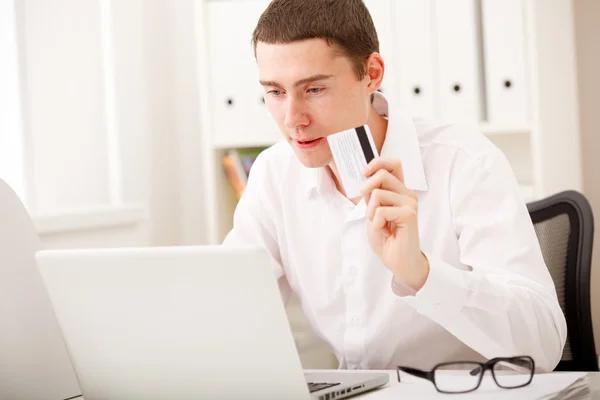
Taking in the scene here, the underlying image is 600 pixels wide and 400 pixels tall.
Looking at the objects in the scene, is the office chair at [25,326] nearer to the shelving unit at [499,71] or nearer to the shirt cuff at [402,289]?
the shirt cuff at [402,289]

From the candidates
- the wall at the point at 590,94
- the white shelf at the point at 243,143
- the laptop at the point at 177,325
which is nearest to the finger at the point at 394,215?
the laptop at the point at 177,325

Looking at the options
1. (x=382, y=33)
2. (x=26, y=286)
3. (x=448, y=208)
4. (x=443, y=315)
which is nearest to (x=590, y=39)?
(x=382, y=33)

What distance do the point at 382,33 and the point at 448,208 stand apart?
4.64 ft

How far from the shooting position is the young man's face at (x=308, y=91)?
142 centimetres

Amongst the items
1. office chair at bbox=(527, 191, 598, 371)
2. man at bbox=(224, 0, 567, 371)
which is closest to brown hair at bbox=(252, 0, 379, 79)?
man at bbox=(224, 0, 567, 371)

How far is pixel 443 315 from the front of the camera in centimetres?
122

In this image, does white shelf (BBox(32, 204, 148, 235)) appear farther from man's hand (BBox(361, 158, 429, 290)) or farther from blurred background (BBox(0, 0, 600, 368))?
man's hand (BBox(361, 158, 429, 290))

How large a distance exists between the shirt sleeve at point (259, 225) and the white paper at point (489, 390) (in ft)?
2.01

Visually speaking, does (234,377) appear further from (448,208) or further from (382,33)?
(382,33)

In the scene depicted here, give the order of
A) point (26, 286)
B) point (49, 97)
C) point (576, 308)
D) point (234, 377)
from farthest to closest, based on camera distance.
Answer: point (49, 97) → point (576, 308) → point (26, 286) → point (234, 377)

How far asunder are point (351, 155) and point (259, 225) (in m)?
0.64

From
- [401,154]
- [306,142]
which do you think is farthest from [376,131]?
[306,142]

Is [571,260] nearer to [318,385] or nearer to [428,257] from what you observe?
[428,257]

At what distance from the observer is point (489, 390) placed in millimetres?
1029
